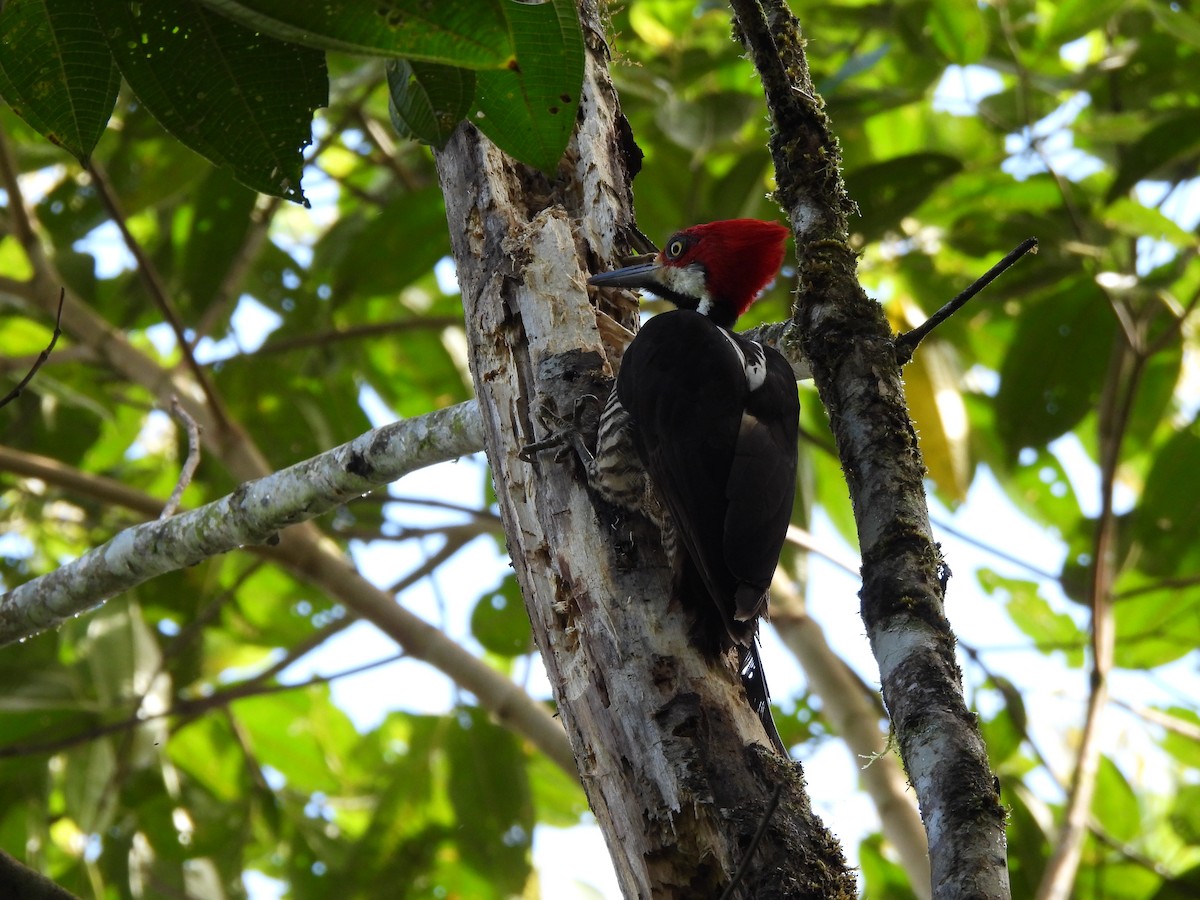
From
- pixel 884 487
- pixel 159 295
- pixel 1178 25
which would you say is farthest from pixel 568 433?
pixel 1178 25

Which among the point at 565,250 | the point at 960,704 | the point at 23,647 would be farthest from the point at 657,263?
the point at 23,647

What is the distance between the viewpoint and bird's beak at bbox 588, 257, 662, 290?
2.71 metres

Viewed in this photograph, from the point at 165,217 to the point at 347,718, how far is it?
2778 millimetres

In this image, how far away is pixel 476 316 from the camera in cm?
260

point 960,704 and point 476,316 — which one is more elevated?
point 476,316

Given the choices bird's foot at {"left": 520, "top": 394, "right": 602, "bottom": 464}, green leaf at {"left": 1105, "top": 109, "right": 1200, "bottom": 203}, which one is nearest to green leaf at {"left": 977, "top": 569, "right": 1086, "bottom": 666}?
green leaf at {"left": 1105, "top": 109, "right": 1200, "bottom": 203}

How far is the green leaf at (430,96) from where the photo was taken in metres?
1.58

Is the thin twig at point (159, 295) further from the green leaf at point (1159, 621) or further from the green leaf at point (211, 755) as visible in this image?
the green leaf at point (1159, 621)

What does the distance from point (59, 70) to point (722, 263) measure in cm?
224

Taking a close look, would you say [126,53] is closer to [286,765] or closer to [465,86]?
[465,86]

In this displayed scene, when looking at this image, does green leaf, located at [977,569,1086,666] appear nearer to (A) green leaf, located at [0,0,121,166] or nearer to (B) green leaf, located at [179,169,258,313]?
(B) green leaf, located at [179,169,258,313]

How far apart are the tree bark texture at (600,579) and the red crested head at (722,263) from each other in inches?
24.2

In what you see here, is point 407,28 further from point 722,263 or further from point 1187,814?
point 1187,814

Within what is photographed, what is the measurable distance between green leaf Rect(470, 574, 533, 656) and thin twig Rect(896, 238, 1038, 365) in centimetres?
292
